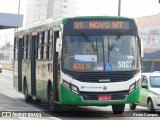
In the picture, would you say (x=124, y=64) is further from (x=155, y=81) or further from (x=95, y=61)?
(x=155, y=81)

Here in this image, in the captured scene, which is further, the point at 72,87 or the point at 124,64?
the point at 124,64

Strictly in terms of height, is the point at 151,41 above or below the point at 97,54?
below

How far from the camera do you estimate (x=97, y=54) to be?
15602 mm

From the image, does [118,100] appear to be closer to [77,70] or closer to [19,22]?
[77,70]

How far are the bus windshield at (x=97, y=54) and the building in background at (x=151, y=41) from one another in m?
41.8

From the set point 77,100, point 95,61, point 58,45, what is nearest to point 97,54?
point 95,61

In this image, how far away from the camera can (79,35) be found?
1578 cm

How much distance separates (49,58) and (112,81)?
2789 mm

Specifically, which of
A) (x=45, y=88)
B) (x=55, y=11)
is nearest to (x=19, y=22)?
(x=45, y=88)

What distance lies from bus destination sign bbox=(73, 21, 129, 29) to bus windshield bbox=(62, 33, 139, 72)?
327 millimetres

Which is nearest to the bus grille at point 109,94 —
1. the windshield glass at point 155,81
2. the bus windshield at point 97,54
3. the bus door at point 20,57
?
the bus windshield at point 97,54

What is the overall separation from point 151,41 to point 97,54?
44804 millimetres

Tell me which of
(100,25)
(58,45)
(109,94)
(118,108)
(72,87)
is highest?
(100,25)

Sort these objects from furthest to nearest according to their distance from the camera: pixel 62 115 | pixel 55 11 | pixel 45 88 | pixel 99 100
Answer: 1. pixel 55 11
2. pixel 45 88
3. pixel 62 115
4. pixel 99 100
